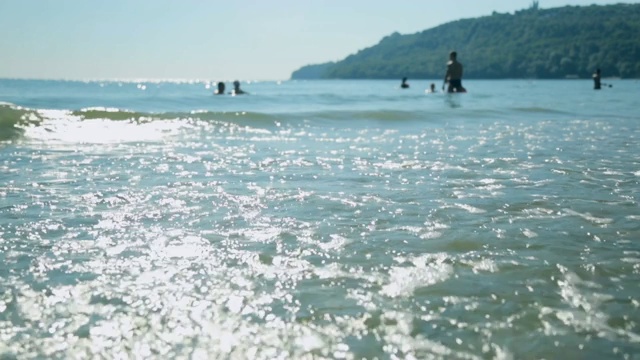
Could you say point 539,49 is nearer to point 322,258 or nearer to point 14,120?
point 14,120

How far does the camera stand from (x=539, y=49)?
152m

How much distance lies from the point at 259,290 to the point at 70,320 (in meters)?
0.90

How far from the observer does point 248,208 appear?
16.7 ft

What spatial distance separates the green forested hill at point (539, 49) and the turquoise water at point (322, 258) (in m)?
127

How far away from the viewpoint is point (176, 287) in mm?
3168

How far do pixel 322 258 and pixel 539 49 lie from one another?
531ft

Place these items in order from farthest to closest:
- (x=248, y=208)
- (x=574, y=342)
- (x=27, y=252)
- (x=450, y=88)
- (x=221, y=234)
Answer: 1. (x=450, y=88)
2. (x=248, y=208)
3. (x=221, y=234)
4. (x=27, y=252)
5. (x=574, y=342)

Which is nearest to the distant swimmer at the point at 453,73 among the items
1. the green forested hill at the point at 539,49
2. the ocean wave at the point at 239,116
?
the ocean wave at the point at 239,116

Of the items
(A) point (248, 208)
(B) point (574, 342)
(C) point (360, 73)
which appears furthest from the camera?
(C) point (360, 73)

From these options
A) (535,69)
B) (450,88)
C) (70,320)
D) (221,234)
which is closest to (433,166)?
(221,234)

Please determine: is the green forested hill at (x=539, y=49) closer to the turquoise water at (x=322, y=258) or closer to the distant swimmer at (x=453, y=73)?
the distant swimmer at (x=453, y=73)

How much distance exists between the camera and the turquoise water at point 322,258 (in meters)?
2.58

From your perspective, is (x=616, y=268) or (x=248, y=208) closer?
(x=616, y=268)

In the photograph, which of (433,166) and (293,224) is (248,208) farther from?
(433,166)
